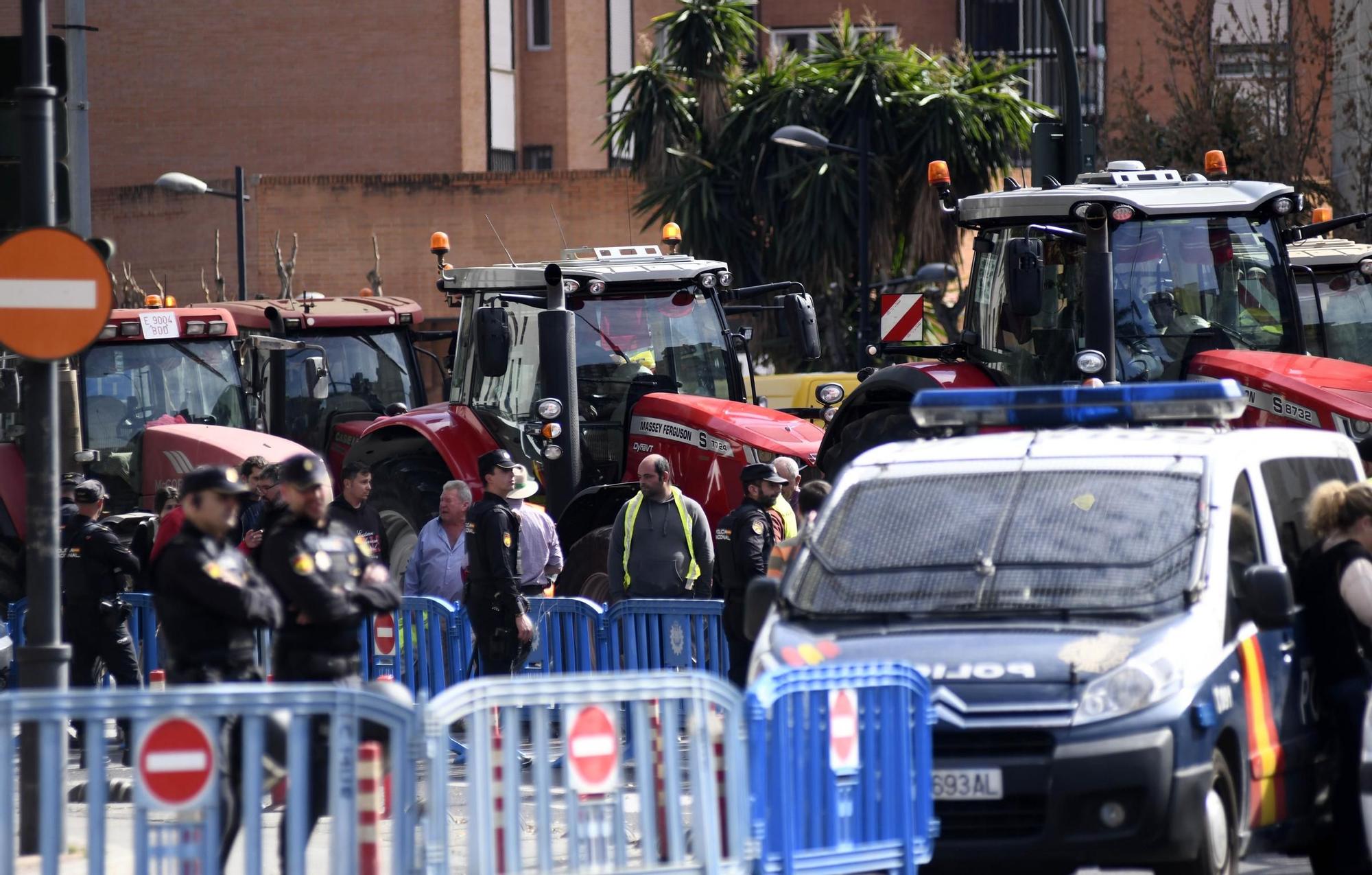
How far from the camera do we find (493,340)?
13281 mm

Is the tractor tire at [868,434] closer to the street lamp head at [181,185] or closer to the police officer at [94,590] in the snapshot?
the police officer at [94,590]

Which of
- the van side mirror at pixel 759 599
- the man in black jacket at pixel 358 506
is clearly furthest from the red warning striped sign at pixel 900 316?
the van side mirror at pixel 759 599

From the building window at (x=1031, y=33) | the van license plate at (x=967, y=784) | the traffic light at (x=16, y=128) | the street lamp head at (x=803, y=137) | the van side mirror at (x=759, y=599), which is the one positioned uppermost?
the building window at (x=1031, y=33)

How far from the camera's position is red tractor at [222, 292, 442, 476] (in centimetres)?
1905

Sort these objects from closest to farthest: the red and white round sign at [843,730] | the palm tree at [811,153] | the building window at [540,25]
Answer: the red and white round sign at [843,730] → the palm tree at [811,153] → the building window at [540,25]

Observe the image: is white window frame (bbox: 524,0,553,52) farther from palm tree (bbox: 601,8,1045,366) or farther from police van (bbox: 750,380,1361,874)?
police van (bbox: 750,380,1361,874)

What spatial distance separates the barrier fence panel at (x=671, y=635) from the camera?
465 inches

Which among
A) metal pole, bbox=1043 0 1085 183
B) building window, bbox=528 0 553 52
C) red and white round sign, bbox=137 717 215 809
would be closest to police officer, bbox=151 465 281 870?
red and white round sign, bbox=137 717 215 809

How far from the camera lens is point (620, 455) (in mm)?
14297

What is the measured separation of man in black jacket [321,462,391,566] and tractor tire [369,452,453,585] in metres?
1.44

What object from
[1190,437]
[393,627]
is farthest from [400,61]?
[1190,437]

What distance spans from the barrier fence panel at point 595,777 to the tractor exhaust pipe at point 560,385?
709 centimetres

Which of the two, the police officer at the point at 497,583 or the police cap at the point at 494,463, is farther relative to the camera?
the police cap at the point at 494,463

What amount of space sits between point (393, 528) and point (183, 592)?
8633 millimetres
